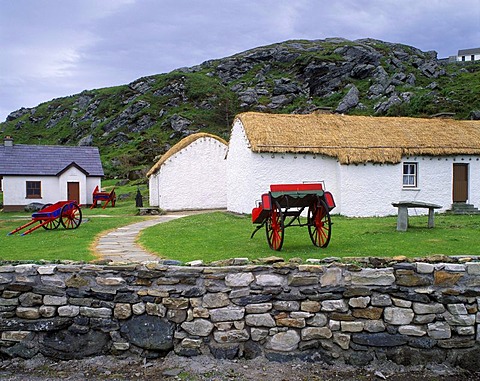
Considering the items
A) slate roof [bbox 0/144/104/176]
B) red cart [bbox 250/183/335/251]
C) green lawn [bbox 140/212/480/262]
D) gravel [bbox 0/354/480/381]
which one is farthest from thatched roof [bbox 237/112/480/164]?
slate roof [bbox 0/144/104/176]

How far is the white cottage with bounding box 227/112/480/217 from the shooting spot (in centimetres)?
2008

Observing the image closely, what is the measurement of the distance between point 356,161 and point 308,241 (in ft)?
31.1

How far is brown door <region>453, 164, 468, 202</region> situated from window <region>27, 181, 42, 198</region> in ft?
92.3

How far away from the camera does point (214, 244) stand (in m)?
11.6

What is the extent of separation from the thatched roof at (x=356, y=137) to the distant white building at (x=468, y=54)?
108828 millimetres

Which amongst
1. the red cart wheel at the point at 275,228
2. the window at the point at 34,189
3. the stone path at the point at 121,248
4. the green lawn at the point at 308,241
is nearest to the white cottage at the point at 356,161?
the green lawn at the point at 308,241

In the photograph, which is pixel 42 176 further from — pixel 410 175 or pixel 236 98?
pixel 236 98

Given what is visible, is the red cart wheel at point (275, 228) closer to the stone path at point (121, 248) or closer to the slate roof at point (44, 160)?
the stone path at point (121, 248)

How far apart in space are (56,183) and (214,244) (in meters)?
24.7

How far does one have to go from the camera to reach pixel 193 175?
2731cm

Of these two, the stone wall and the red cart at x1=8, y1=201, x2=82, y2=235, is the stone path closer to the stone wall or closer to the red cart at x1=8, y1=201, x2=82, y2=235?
the stone wall

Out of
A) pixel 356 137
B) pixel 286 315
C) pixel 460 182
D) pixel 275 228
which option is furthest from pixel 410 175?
pixel 286 315

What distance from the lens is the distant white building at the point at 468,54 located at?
11456 centimetres

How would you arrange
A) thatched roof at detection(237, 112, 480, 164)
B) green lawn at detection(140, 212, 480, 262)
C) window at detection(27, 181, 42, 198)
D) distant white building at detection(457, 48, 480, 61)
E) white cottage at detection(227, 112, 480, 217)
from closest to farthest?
green lawn at detection(140, 212, 480, 262) < white cottage at detection(227, 112, 480, 217) < thatched roof at detection(237, 112, 480, 164) < window at detection(27, 181, 42, 198) < distant white building at detection(457, 48, 480, 61)
